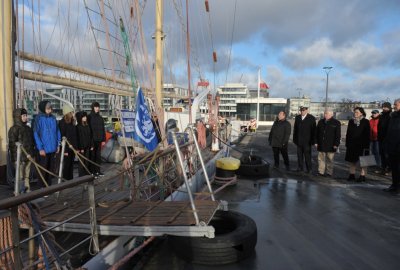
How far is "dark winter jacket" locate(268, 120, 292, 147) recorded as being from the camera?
9.20 meters

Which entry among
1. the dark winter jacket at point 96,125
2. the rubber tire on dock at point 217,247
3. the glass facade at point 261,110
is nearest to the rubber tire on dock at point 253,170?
the dark winter jacket at point 96,125

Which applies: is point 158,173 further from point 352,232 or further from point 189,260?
point 352,232

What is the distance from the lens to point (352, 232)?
4.68 m

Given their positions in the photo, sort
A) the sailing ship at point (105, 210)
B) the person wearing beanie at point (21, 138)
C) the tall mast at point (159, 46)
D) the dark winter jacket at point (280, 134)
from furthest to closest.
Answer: the dark winter jacket at point (280, 134)
the tall mast at point (159, 46)
the person wearing beanie at point (21, 138)
the sailing ship at point (105, 210)

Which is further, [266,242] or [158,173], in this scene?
[158,173]

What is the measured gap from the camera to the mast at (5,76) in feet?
20.4

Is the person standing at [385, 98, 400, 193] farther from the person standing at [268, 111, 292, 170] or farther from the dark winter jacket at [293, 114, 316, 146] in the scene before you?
the person standing at [268, 111, 292, 170]

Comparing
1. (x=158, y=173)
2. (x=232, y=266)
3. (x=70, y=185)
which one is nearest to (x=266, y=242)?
(x=232, y=266)

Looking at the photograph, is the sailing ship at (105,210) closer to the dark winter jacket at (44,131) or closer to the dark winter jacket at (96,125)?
the dark winter jacket at (44,131)

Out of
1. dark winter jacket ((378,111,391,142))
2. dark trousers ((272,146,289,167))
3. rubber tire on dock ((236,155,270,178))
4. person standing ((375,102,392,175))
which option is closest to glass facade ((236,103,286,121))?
dark trousers ((272,146,289,167))

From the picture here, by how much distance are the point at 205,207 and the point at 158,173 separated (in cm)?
121

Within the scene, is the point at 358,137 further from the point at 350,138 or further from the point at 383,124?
the point at 383,124

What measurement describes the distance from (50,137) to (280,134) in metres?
5.81

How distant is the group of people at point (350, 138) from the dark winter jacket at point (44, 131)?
567 centimetres
